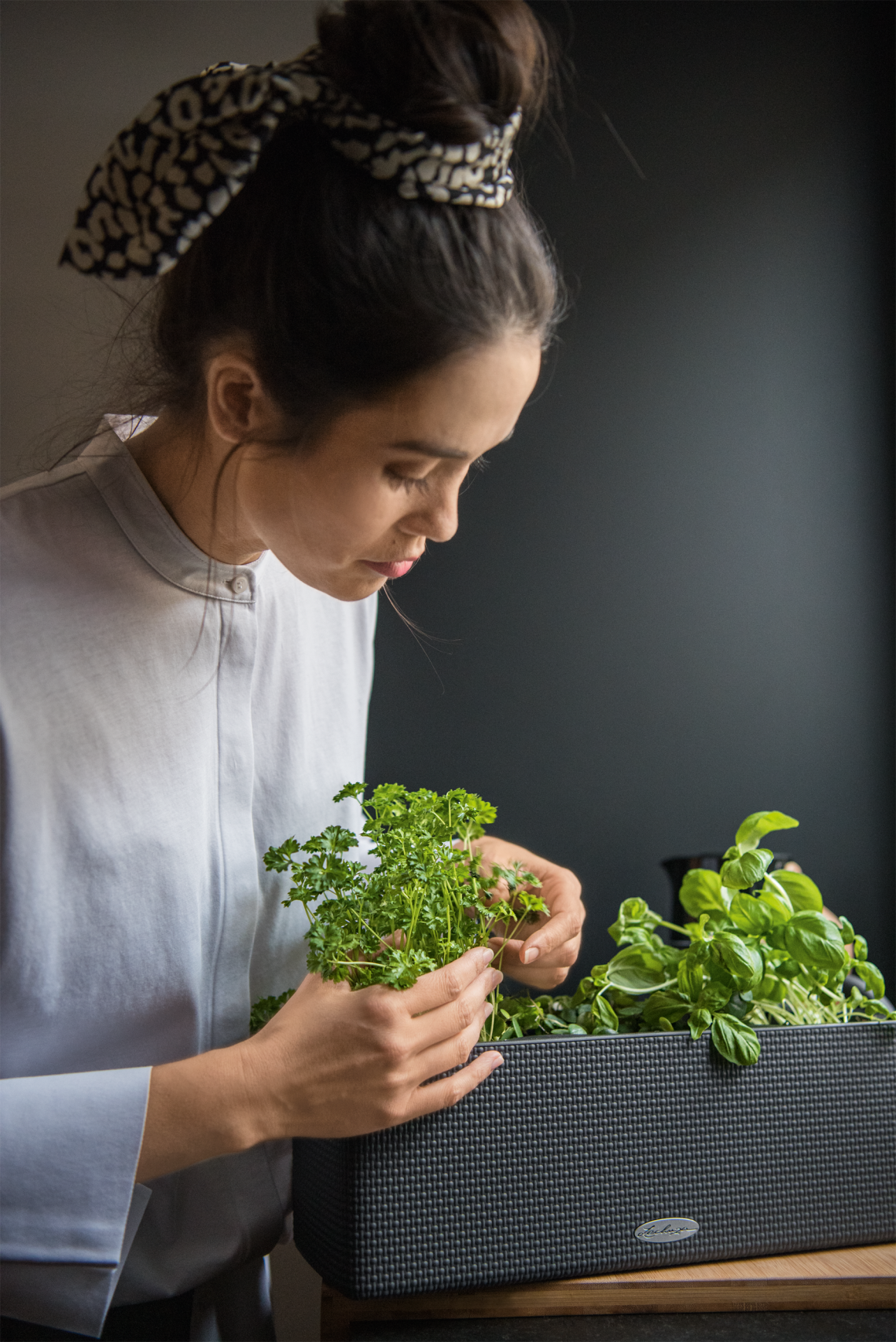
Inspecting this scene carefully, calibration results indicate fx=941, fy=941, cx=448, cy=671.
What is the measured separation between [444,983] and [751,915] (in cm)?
34

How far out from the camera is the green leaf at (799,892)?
930mm

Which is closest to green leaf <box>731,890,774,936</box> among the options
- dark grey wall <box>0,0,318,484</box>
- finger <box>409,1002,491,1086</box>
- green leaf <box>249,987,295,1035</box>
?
finger <box>409,1002,491,1086</box>

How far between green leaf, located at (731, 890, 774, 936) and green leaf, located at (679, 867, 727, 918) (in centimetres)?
2

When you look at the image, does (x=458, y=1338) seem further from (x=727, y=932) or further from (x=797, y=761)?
(x=797, y=761)

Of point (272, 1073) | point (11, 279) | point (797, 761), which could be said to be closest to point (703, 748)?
point (797, 761)

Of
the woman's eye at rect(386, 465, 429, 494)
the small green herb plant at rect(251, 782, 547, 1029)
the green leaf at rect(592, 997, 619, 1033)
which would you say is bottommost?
the green leaf at rect(592, 997, 619, 1033)

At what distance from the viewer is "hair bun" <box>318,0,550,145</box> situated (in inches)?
23.9

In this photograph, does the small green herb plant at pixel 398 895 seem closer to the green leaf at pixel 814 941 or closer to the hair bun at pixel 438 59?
the green leaf at pixel 814 941

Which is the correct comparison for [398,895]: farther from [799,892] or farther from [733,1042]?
[799,892]

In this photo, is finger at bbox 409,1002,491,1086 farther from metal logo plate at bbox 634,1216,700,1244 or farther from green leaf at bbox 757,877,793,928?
green leaf at bbox 757,877,793,928

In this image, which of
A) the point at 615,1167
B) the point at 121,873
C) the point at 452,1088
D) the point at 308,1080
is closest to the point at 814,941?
the point at 615,1167

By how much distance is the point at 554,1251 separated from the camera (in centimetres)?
73

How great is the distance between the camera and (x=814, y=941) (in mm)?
842

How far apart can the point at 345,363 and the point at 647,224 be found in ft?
4.21
